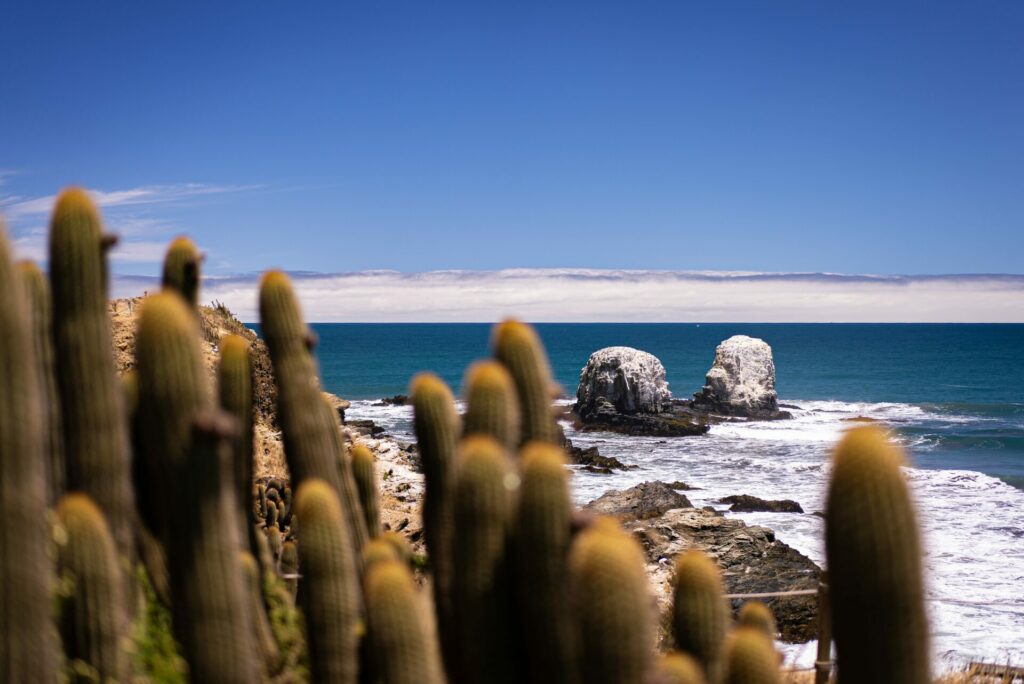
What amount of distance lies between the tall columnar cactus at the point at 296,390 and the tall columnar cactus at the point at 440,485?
0.73 metres

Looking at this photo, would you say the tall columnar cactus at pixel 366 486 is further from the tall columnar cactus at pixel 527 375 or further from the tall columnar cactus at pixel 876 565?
the tall columnar cactus at pixel 876 565

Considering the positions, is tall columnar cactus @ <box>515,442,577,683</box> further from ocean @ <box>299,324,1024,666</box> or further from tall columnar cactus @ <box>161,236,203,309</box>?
Answer: tall columnar cactus @ <box>161,236,203,309</box>

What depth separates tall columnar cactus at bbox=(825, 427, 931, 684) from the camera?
3.36m

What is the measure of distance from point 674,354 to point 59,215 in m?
117

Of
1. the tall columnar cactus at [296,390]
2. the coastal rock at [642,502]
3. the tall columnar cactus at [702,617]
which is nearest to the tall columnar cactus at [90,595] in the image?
the tall columnar cactus at [296,390]

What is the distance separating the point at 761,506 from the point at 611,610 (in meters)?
21.8

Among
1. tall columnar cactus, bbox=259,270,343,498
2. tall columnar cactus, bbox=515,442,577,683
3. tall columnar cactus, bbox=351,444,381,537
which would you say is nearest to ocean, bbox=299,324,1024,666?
tall columnar cactus, bbox=515,442,577,683

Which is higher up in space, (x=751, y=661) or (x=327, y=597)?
(x=327, y=597)

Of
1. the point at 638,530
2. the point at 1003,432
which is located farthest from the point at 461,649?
the point at 1003,432

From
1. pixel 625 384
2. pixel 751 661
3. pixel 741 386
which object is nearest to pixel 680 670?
pixel 751 661

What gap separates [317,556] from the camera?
379 cm

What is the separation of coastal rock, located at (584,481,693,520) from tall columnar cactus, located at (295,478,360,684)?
1730 cm

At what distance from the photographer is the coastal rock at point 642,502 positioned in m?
21.2

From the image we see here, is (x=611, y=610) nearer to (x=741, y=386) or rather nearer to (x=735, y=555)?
(x=735, y=555)
